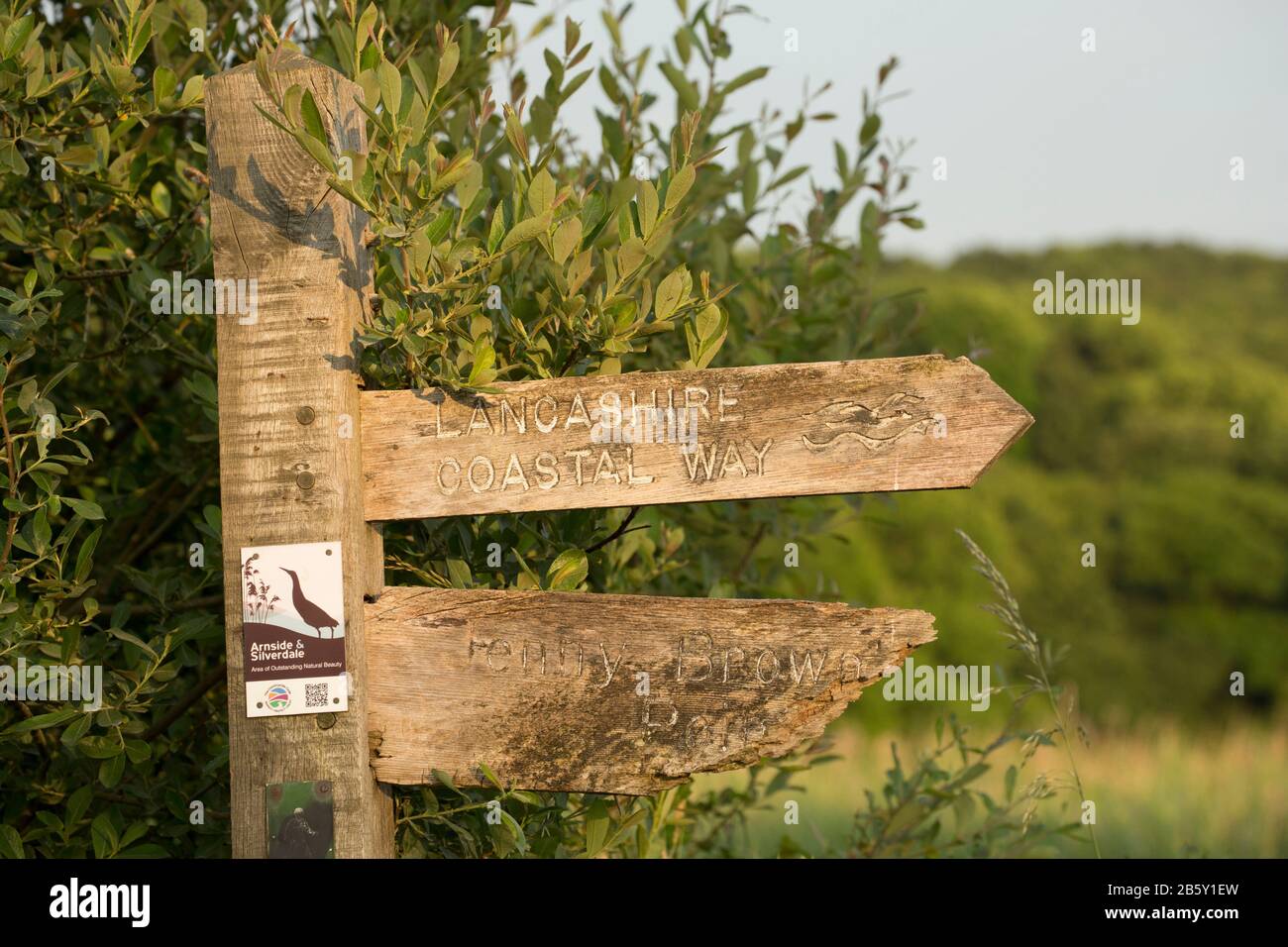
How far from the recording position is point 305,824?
1586mm

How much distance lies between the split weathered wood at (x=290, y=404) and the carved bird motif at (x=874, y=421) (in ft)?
2.24

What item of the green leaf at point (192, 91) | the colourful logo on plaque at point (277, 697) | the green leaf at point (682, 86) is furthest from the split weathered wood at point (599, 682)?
the green leaf at point (682, 86)

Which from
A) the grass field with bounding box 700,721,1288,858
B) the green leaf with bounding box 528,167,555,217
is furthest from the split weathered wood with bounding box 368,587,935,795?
the grass field with bounding box 700,721,1288,858

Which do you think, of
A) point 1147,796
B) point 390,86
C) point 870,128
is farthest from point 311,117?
point 1147,796

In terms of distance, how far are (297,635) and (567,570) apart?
1.38ft

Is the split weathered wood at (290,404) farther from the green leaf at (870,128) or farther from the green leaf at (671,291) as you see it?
the green leaf at (870,128)

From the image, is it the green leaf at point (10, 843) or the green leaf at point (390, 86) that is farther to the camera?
the green leaf at point (10, 843)

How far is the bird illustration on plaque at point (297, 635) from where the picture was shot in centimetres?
159

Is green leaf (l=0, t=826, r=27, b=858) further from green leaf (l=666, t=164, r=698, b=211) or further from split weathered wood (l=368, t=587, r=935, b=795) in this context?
green leaf (l=666, t=164, r=698, b=211)

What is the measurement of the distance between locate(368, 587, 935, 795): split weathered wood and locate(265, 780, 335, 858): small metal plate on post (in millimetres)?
88

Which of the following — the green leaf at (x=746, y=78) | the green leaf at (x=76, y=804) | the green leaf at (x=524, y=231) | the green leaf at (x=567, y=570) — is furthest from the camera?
the green leaf at (x=746, y=78)

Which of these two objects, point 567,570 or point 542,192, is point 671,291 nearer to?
point 542,192

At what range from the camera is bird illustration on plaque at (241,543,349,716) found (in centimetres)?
159
